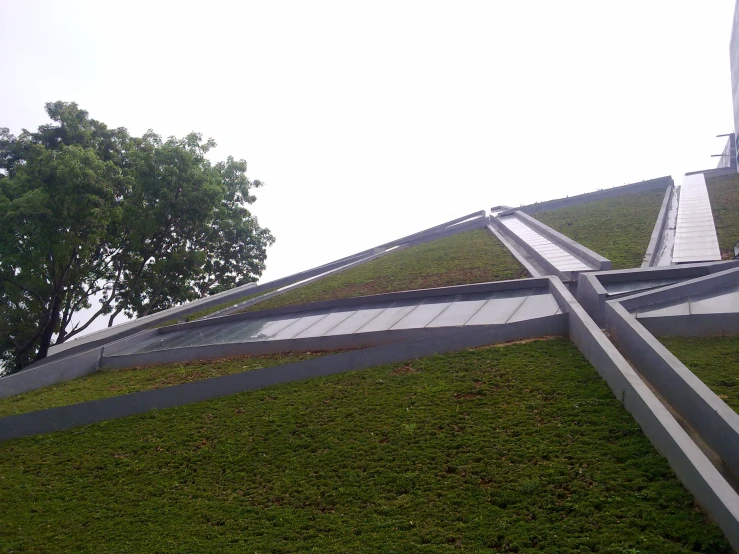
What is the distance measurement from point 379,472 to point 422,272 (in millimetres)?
10956

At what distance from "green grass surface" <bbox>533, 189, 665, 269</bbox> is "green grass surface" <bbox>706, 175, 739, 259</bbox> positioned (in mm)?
1655

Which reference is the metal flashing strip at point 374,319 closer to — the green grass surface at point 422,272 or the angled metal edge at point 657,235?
the green grass surface at point 422,272

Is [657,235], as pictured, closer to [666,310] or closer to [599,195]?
[666,310]

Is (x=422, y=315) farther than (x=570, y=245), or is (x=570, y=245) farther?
(x=570, y=245)

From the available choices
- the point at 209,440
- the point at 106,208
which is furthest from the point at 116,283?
the point at 209,440

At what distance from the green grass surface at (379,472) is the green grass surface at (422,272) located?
18.9 feet

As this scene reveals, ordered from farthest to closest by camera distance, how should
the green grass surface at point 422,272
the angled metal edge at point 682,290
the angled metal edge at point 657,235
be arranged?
the green grass surface at point 422,272 < the angled metal edge at point 657,235 < the angled metal edge at point 682,290

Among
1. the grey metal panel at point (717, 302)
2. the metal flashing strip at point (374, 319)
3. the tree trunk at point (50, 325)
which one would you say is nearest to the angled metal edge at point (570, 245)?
the metal flashing strip at point (374, 319)

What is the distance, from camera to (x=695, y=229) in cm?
1716

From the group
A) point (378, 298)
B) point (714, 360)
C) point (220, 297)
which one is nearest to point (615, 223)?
point (378, 298)

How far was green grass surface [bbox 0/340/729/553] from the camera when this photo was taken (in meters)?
5.98

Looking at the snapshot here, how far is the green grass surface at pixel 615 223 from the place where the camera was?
15859 millimetres

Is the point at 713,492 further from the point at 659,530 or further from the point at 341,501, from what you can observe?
the point at 341,501

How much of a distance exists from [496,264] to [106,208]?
11.9 metres
